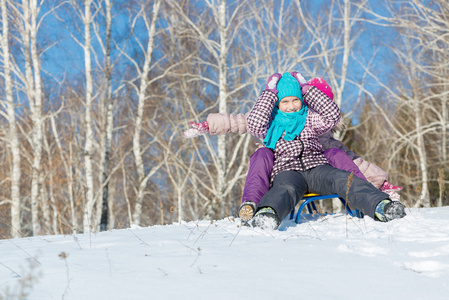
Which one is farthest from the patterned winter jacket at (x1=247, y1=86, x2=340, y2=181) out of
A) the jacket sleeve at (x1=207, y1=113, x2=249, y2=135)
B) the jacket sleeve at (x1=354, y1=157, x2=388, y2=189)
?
the jacket sleeve at (x1=354, y1=157, x2=388, y2=189)

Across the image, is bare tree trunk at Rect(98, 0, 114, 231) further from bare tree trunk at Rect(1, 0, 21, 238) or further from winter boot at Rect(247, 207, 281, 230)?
winter boot at Rect(247, 207, 281, 230)

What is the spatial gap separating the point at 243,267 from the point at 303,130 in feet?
7.10

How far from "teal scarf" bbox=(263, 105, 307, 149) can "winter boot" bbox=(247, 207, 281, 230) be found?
3.36 feet

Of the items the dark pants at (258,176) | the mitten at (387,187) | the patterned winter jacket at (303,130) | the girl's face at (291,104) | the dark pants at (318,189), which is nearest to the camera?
the dark pants at (318,189)

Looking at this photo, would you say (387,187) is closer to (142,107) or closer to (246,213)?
(246,213)

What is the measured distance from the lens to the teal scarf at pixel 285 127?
3.56 m

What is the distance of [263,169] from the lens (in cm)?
339

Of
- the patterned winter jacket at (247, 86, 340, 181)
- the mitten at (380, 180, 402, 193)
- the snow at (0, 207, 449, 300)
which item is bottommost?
the snow at (0, 207, 449, 300)

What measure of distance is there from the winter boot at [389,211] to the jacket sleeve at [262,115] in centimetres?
121

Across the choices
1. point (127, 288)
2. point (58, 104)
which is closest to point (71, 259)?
point (127, 288)

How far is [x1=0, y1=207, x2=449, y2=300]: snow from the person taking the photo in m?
1.35

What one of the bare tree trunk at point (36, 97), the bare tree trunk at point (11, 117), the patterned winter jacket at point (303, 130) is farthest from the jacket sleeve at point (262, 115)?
the bare tree trunk at point (11, 117)

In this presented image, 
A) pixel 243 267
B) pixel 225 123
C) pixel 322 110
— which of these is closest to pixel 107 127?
pixel 225 123

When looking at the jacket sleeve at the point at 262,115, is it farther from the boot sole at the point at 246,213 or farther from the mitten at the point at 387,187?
the mitten at the point at 387,187
